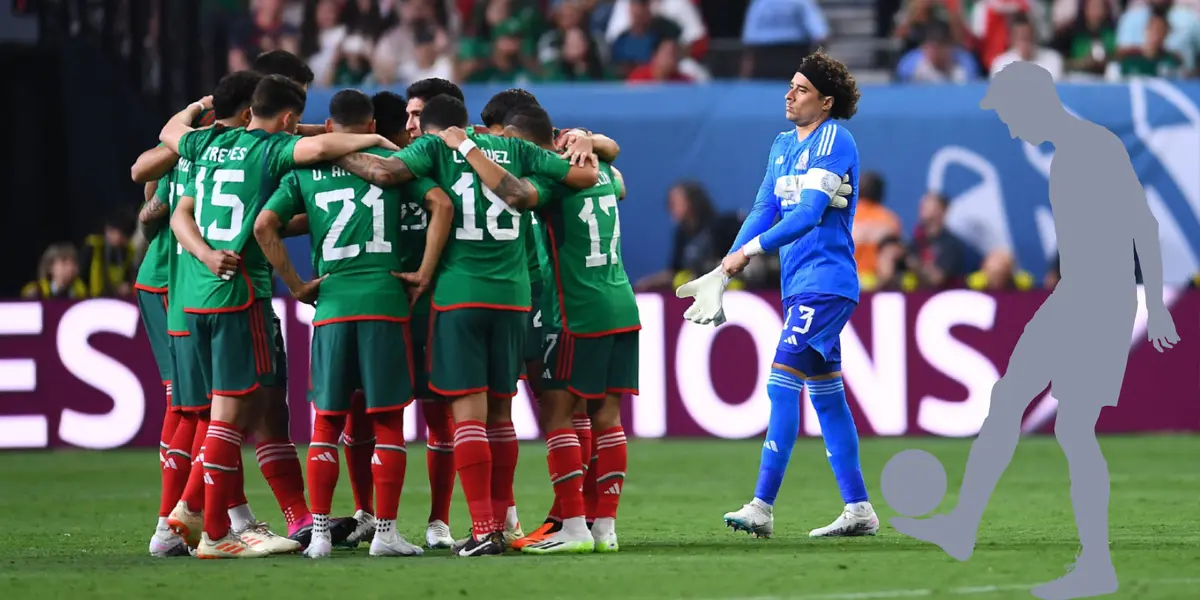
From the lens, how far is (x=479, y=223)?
7.88 meters

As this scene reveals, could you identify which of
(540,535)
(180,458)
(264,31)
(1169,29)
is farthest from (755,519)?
(264,31)

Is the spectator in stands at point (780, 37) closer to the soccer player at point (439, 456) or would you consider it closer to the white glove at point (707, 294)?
the soccer player at point (439, 456)

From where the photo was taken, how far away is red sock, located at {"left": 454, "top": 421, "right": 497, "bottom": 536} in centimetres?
775

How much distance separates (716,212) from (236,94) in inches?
323

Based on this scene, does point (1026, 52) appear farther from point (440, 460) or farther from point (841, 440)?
point (440, 460)

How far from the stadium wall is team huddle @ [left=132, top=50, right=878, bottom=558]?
17.6 feet

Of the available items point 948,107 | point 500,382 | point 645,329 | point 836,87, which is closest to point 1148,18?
point 948,107

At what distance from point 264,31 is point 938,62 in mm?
6584

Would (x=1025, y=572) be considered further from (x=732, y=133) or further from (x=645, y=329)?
(x=732, y=133)

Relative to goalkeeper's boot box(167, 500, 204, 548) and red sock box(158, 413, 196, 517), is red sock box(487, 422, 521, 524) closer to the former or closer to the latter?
goalkeeper's boot box(167, 500, 204, 548)

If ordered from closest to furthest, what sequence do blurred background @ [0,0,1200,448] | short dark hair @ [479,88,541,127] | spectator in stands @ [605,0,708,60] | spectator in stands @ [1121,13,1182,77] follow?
1. short dark hair @ [479,88,541,127]
2. blurred background @ [0,0,1200,448]
3. spectator in stands @ [1121,13,1182,77]
4. spectator in stands @ [605,0,708,60]

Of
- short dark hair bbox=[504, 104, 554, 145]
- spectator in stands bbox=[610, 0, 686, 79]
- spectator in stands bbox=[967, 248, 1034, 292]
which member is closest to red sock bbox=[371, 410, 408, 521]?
short dark hair bbox=[504, 104, 554, 145]

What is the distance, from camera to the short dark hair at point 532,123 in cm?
813

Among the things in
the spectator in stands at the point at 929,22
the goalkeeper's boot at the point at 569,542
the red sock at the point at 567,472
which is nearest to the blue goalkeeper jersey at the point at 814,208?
the red sock at the point at 567,472
